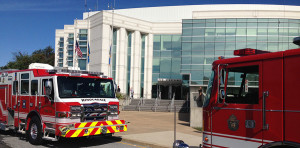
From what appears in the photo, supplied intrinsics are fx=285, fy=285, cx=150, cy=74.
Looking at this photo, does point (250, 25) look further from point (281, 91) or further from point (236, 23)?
point (281, 91)

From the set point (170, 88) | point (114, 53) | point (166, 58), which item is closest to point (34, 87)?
point (114, 53)

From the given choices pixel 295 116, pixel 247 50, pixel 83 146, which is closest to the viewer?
pixel 295 116

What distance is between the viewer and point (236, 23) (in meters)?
37.2

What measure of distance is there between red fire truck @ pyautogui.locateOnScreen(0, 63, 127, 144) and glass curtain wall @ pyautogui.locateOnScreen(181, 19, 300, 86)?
2762 centimetres

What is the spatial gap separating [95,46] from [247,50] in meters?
39.1

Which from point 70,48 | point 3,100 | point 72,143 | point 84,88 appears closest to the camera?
point 84,88

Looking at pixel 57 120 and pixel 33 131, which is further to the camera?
pixel 33 131

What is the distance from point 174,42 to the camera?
45.2 meters

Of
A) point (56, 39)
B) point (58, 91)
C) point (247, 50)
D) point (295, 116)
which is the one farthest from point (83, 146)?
point (56, 39)

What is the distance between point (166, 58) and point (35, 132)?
119ft

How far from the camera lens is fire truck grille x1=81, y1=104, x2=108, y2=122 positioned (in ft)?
30.8

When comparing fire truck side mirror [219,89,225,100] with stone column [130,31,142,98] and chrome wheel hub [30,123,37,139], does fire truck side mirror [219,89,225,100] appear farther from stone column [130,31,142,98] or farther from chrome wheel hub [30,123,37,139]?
stone column [130,31,142,98]

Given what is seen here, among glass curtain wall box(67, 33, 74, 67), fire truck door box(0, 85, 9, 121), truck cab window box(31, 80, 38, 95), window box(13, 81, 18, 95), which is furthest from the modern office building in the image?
truck cab window box(31, 80, 38, 95)

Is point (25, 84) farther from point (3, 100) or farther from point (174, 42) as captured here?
point (174, 42)
